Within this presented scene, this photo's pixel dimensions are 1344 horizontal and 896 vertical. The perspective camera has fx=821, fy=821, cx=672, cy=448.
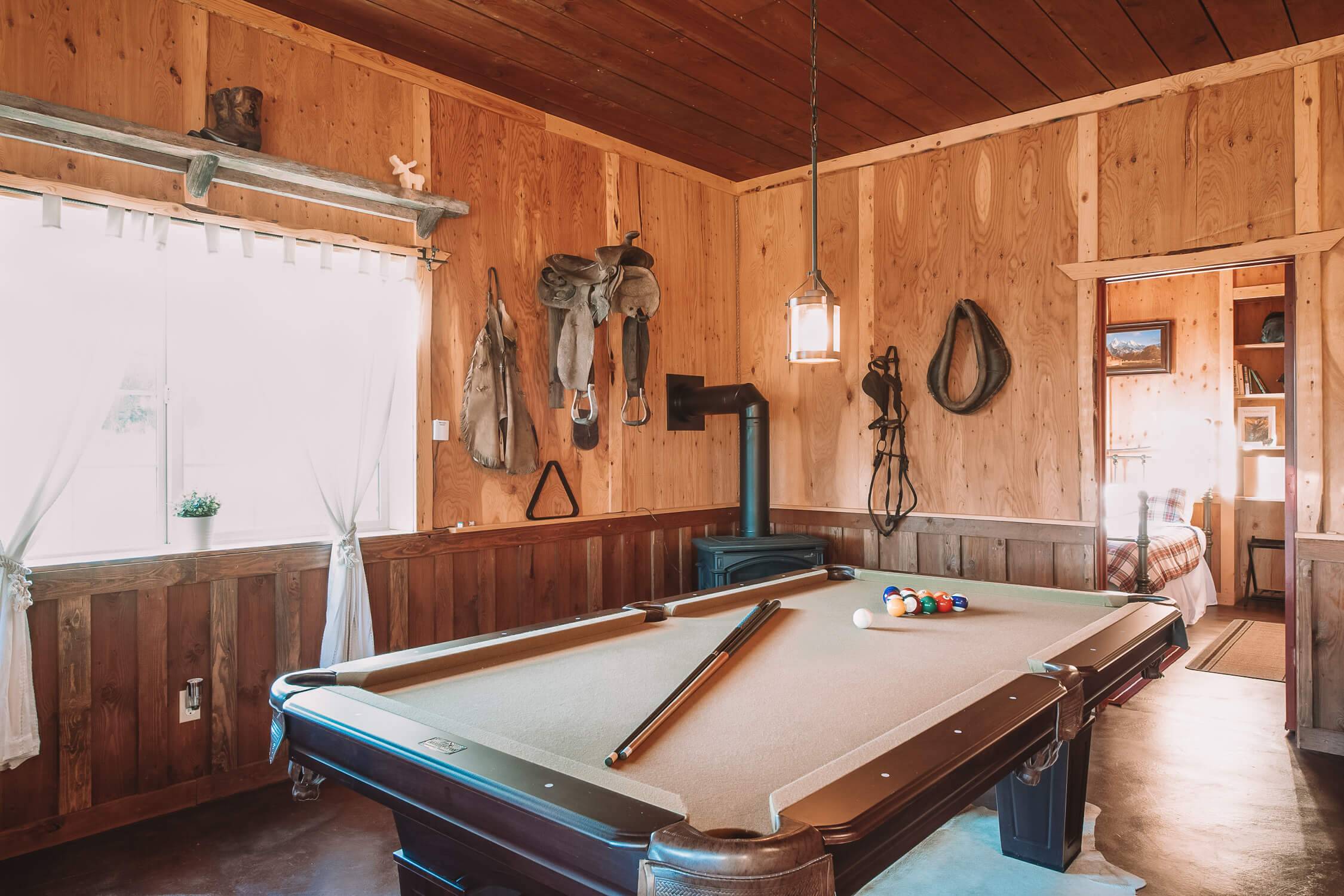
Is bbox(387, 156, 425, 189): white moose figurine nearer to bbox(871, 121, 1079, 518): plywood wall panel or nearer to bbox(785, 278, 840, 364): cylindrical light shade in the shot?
bbox(785, 278, 840, 364): cylindrical light shade

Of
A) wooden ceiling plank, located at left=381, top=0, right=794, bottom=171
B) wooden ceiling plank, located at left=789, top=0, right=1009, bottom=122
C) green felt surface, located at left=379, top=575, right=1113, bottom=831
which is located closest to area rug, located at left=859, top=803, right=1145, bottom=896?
green felt surface, located at left=379, top=575, right=1113, bottom=831

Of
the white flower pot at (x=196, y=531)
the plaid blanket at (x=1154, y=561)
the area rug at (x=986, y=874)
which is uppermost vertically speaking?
the white flower pot at (x=196, y=531)

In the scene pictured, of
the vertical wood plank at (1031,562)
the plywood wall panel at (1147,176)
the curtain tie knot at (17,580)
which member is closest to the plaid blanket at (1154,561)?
the vertical wood plank at (1031,562)

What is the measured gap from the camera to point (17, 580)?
8.22ft

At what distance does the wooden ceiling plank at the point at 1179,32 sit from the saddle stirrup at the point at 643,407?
2.62 metres

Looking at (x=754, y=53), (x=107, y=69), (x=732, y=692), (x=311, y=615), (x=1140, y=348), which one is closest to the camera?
(x=732, y=692)

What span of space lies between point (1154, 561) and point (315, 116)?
5458 mm

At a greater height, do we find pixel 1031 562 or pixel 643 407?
pixel 643 407

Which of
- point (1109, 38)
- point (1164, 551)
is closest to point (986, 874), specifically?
point (1109, 38)

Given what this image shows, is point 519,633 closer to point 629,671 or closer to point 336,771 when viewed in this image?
point 629,671

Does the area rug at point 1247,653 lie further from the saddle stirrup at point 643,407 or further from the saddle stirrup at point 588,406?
the saddle stirrup at point 588,406

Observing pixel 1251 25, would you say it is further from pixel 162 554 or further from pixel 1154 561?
pixel 162 554

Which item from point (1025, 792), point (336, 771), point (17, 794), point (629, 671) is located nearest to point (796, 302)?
point (629, 671)

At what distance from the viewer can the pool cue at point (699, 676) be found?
1.42 m
